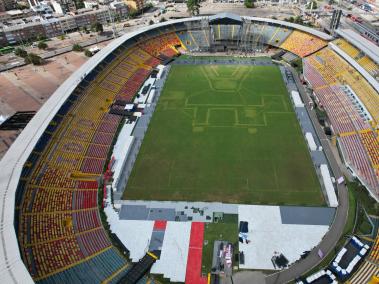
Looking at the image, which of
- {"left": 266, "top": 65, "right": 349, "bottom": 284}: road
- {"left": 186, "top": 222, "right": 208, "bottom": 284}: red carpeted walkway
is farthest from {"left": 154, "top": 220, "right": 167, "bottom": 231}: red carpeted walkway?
{"left": 266, "top": 65, "right": 349, "bottom": 284}: road

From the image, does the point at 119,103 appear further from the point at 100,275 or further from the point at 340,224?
the point at 340,224

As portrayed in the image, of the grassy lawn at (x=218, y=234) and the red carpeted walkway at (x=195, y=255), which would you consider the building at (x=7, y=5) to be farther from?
the grassy lawn at (x=218, y=234)

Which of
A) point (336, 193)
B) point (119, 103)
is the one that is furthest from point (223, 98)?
point (336, 193)

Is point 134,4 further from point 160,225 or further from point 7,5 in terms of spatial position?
point 160,225

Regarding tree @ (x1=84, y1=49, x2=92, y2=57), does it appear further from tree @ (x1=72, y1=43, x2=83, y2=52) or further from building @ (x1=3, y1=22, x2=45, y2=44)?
building @ (x1=3, y1=22, x2=45, y2=44)

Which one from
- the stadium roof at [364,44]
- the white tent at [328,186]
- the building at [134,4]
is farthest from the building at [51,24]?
the white tent at [328,186]

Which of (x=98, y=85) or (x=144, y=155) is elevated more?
(x=98, y=85)

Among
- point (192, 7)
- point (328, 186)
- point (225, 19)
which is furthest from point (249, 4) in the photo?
point (328, 186)
